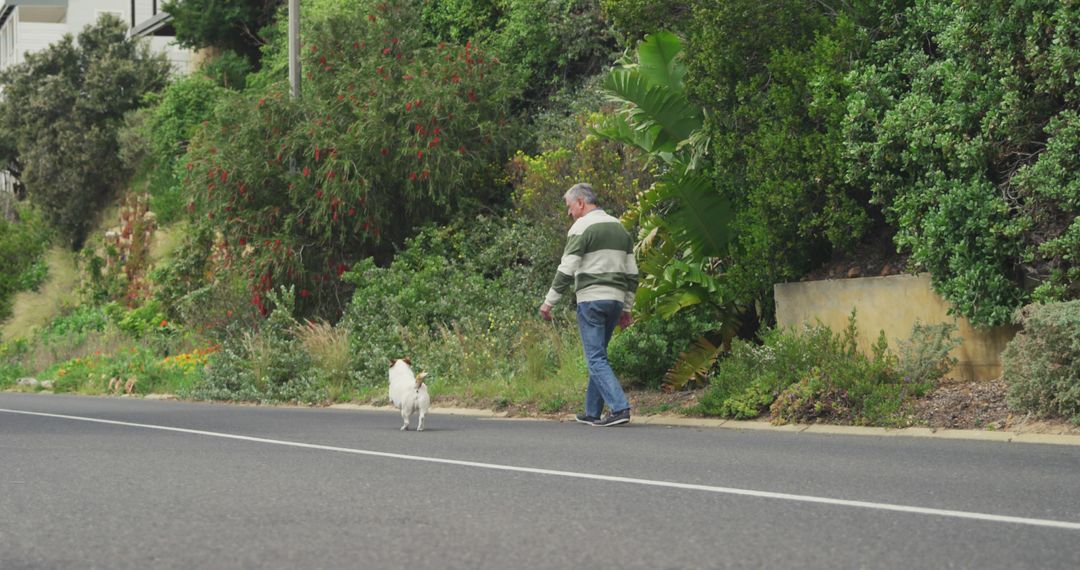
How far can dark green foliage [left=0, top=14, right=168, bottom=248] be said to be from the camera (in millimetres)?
42875

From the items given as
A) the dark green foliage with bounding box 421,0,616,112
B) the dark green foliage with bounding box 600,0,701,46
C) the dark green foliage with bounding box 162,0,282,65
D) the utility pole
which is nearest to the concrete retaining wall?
the dark green foliage with bounding box 600,0,701,46

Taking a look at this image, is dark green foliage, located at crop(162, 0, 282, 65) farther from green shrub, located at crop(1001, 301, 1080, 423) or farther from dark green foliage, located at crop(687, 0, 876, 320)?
green shrub, located at crop(1001, 301, 1080, 423)

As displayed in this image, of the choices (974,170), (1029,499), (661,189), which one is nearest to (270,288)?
(661,189)

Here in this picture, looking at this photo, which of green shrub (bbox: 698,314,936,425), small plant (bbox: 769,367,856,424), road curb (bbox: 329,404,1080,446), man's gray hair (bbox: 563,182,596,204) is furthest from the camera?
man's gray hair (bbox: 563,182,596,204)

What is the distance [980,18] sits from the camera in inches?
487

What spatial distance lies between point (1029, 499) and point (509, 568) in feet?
10.4

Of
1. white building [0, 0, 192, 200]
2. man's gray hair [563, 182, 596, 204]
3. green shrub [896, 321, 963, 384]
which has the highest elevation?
white building [0, 0, 192, 200]

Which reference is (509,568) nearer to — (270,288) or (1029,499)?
(1029,499)

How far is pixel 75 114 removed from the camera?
4309 centimetres

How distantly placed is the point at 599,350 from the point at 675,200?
3.56 m

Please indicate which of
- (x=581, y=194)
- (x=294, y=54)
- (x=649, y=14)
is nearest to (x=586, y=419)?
(x=581, y=194)

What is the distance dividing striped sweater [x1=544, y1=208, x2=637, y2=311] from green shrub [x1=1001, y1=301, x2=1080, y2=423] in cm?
347

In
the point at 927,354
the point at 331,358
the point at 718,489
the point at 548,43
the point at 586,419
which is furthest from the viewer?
the point at 548,43

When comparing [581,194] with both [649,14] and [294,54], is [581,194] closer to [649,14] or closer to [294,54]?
[649,14]
